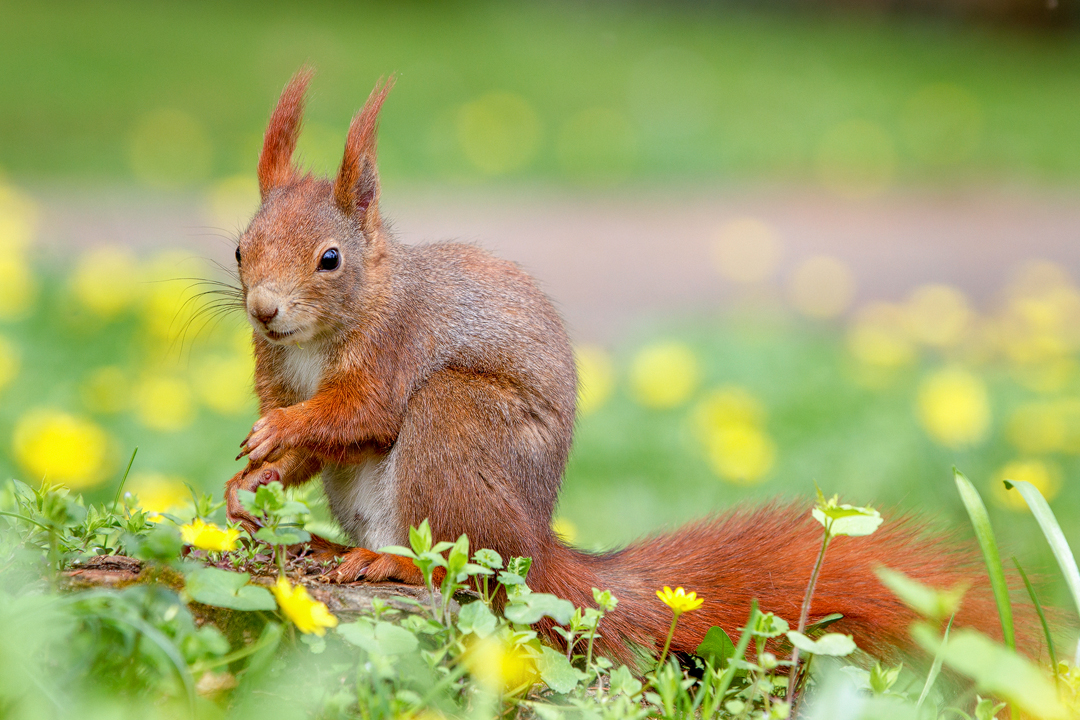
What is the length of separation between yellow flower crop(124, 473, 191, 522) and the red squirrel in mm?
174

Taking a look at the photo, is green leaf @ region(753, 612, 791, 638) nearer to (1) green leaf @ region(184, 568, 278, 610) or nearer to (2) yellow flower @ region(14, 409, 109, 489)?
(1) green leaf @ region(184, 568, 278, 610)

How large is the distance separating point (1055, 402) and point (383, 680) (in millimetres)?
2485

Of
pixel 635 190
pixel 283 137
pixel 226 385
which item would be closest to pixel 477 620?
pixel 283 137

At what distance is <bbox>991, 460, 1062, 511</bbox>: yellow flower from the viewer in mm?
2143

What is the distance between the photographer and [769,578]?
159cm

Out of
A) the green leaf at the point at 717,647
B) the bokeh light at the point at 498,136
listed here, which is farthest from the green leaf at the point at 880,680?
the bokeh light at the point at 498,136

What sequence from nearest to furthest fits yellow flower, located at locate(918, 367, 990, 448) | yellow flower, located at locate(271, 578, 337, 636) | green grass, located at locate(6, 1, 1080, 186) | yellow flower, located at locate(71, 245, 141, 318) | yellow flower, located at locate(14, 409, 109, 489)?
yellow flower, located at locate(271, 578, 337, 636) < yellow flower, located at locate(14, 409, 109, 489) < yellow flower, located at locate(918, 367, 990, 448) < yellow flower, located at locate(71, 245, 141, 318) < green grass, located at locate(6, 1, 1080, 186)

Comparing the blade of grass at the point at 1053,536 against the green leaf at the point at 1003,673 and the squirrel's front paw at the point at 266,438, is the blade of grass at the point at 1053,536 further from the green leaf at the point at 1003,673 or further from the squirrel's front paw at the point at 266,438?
the squirrel's front paw at the point at 266,438

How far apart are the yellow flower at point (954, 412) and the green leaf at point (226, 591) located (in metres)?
1.96

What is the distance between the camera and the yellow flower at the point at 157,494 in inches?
66.2

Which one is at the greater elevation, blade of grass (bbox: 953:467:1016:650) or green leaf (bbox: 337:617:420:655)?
blade of grass (bbox: 953:467:1016:650)

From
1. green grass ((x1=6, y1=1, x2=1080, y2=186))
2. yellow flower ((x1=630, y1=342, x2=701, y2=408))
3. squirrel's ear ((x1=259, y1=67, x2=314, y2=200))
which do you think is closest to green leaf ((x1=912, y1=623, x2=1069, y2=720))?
squirrel's ear ((x1=259, y1=67, x2=314, y2=200))

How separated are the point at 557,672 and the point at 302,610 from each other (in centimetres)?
31

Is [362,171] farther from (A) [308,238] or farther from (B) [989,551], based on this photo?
(B) [989,551]
